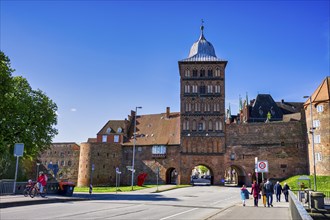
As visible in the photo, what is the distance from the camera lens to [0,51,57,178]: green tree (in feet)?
105

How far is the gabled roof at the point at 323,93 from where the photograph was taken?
174 feet

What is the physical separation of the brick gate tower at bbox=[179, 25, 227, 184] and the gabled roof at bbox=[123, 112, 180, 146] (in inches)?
143

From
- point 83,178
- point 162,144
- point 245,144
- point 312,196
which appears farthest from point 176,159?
point 312,196

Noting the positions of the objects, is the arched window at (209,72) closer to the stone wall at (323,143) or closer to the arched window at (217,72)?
the arched window at (217,72)

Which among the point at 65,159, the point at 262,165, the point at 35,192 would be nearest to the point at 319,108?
the point at 262,165

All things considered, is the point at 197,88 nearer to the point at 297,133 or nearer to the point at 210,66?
the point at 210,66

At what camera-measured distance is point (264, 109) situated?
78.4 meters

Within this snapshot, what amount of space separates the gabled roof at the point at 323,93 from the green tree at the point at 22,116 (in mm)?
42897

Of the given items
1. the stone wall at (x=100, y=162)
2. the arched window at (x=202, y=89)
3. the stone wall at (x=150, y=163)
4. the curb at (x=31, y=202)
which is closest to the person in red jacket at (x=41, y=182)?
the curb at (x=31, y=202)

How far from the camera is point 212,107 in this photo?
6234 cm

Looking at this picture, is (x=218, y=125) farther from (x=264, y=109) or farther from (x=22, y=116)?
(x=22, y=116)

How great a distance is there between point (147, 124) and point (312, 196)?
51523 millimetres

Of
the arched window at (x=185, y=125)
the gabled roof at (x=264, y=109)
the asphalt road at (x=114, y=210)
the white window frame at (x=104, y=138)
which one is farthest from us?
the gabled roof at (x=264, y=109)

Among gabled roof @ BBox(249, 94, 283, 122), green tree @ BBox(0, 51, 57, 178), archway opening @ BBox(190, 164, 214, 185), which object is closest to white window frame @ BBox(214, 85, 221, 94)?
archway opening @ BBox(190, 164, 214, 185)
